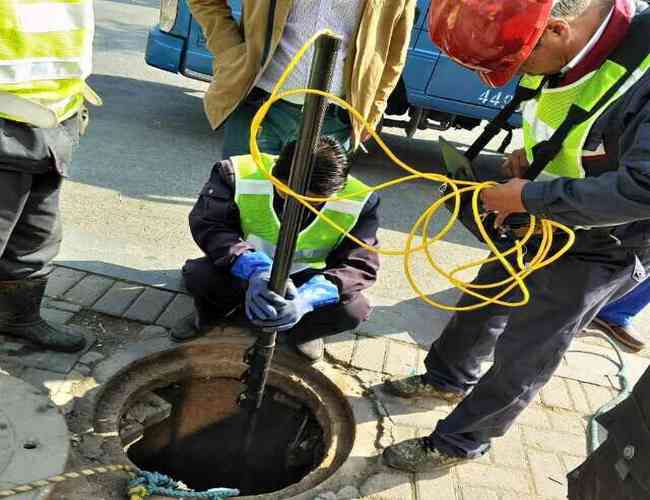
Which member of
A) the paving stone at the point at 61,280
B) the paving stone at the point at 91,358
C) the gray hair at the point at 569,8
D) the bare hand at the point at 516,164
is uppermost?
the gray hair at the point at 569,8

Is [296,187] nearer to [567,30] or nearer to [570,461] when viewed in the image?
[567,30]

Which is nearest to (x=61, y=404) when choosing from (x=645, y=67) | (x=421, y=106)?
(x=645, y=67)

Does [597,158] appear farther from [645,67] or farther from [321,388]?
[321,388]

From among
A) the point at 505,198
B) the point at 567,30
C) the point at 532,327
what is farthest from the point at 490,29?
the point at 532,327

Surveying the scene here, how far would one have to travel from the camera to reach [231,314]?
297cm

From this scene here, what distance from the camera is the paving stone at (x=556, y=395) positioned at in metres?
2.94

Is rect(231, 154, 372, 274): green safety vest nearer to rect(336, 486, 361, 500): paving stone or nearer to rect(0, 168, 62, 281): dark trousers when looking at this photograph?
rect(0, 168, 62, 281): dark trousers

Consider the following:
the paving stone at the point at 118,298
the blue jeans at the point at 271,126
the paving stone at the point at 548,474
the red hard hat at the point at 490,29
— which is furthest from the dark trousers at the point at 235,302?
the red hard hat at the point at 490,29

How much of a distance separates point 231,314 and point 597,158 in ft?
5.93

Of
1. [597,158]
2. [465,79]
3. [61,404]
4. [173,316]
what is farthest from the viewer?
[465,79]

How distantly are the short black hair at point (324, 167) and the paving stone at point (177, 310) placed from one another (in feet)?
3.10

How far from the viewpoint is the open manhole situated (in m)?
2.61

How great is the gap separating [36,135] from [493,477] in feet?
7.05

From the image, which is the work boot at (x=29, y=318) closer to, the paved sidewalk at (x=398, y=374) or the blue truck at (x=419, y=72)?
the paved sidewalk at (x=398, y=374)
